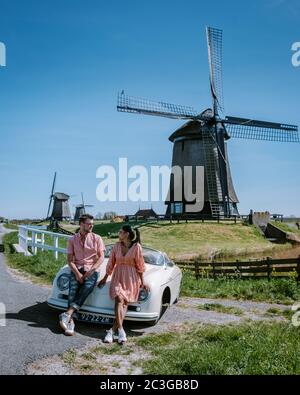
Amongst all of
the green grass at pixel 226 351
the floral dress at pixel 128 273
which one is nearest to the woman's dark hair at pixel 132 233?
the floral dress at pixel 128 273

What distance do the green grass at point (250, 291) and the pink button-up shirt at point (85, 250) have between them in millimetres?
3696

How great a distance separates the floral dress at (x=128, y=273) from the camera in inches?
231

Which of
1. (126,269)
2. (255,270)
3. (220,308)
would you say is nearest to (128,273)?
(126,269)

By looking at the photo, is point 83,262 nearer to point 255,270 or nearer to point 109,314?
point 109,314

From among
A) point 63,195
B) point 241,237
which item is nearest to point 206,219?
point 241,237

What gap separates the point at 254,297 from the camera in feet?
30.4

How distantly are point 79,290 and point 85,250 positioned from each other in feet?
2.27

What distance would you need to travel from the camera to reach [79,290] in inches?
239

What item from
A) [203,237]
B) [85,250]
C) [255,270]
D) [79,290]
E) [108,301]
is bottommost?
[203,237]

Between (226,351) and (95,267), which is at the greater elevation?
(95,267)

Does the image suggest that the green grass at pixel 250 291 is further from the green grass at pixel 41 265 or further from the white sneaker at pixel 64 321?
the white sneaker at pixel 64 321

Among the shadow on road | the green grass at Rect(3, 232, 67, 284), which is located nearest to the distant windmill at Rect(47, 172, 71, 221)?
the green grass at Rect(3, 232, 67, 284)

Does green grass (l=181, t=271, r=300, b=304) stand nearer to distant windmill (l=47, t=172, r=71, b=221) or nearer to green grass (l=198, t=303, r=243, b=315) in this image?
green grass (l=198, t=303, r=243, b=315)
